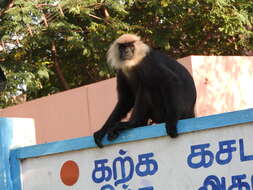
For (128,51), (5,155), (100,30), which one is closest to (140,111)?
(128,51)

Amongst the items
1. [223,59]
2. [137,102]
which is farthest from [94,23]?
[137,102]

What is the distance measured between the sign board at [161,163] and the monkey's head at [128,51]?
1254 mm

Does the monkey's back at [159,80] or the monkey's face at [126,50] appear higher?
the monkey's face at [126,50]

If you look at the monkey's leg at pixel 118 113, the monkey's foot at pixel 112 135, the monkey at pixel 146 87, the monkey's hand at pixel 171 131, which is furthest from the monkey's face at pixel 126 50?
the monkey's hand at pixel 171 131

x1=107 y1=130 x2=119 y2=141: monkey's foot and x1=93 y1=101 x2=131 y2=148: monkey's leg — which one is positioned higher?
x1=93 y1=101 x2=131 y2=148: monkey's leg

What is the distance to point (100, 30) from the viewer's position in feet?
32.6

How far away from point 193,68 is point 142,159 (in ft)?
10.7

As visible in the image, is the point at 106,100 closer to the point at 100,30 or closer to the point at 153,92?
the point at 100,30

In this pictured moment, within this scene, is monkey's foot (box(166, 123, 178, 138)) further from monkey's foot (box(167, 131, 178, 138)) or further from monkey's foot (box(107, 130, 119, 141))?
monkey's foot (box(107, 130, 119, 141))

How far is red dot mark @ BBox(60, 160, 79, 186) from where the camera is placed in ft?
14.4

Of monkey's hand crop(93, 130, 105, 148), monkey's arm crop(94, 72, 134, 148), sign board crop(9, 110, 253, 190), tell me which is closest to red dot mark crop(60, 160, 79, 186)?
sign board crop(9, 110, 253, 190)

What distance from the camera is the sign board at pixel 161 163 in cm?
338

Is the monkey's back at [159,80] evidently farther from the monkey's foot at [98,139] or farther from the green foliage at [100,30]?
the green foliage at [100,30]

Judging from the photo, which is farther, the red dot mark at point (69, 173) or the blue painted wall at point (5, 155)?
the blue painted wall at point (5, 155)
